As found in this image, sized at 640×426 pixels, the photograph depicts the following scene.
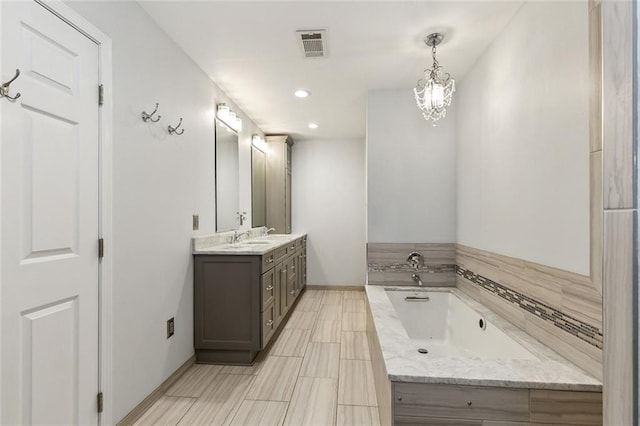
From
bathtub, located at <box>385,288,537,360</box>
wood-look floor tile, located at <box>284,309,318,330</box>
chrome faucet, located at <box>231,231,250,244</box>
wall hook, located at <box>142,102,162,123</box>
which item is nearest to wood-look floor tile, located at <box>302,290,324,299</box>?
wood-look floor tile, located at <box>284,309,318,330</box>

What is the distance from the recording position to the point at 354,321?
11.8ft

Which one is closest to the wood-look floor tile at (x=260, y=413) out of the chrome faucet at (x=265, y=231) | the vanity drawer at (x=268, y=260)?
the vanity drawer at (x=268, y=260)

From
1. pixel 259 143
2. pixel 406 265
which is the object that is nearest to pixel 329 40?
pixel 406 265

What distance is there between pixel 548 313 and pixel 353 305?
2788 millimetres

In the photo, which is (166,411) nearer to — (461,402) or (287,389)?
(287,389)

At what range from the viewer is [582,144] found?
1.40 metres

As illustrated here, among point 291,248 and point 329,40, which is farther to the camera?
point 291,248

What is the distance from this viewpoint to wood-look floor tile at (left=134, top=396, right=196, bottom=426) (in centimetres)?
183

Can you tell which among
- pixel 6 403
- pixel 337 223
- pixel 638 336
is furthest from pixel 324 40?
pixel 337 223

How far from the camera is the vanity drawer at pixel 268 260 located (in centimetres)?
264

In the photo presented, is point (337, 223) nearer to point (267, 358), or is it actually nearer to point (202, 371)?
point (267, 358)

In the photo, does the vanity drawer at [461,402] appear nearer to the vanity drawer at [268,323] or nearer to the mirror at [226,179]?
the vanity drawer at [268,323]

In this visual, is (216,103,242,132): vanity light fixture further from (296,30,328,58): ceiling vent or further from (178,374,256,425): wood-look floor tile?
(178,374,256,425): wood-look floor tile

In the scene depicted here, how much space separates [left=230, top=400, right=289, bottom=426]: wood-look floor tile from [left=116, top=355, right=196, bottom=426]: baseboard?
1.79 ft
